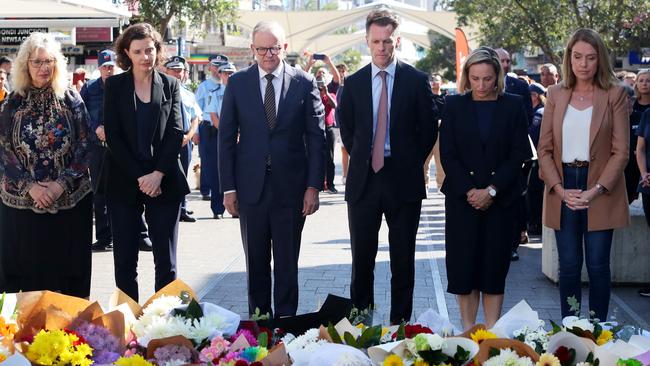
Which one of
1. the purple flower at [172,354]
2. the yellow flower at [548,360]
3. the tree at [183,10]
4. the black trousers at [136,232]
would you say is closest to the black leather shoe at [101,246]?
the black trousers at [136,232]

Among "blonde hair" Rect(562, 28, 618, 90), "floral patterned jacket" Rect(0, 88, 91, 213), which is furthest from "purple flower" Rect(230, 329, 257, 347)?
"blonde hair" Rect(562, 28, 618, 90)

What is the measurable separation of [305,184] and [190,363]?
3150mm

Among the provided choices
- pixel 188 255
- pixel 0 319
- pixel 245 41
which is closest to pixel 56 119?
pixel 0 319

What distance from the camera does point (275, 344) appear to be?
154 inches

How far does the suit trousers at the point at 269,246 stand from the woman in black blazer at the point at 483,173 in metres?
1.05

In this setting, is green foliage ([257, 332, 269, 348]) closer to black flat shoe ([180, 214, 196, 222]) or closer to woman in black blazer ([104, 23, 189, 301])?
woman in black blazer ([104, 23, 189, 301])

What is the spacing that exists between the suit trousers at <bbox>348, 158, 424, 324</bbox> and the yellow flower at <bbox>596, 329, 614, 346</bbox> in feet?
9.51

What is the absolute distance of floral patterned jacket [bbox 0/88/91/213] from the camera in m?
6.52

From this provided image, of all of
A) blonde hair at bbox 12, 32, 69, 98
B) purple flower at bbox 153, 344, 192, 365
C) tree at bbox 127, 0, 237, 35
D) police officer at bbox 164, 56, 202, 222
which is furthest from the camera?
tree at bbox 127, 0, 237, 35

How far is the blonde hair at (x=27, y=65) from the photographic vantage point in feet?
21.2

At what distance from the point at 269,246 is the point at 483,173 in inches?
59.7

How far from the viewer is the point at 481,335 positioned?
12.1 feet

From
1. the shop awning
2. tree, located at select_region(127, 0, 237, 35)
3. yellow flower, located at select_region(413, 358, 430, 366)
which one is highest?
tree, located at select_region(127, 0, 237, 35)

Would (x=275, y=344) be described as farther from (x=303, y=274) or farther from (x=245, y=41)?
(x=245, y=41)
